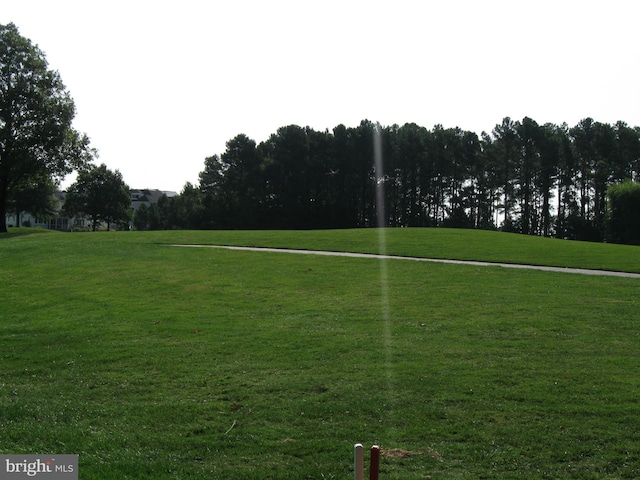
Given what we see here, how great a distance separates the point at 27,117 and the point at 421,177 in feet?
166

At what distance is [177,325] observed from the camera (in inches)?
488

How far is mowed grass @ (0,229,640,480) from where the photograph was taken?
20.0 ft

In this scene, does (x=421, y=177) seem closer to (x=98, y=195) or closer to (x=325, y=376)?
(x=98, y=195)

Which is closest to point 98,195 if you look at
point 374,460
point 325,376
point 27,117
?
point 27,117

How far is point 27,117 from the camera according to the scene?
164 feet

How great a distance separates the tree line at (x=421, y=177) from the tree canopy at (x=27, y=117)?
31.8m

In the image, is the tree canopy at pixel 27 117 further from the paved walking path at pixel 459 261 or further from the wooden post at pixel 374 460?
the wooden post at pixel 374 460

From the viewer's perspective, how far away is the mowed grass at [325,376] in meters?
6.10

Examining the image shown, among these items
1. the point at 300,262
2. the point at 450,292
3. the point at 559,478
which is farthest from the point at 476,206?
the point at 559,478

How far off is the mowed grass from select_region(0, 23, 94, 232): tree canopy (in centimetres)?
3583

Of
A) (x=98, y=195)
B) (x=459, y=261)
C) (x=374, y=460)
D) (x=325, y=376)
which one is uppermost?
(x=98, y=195)

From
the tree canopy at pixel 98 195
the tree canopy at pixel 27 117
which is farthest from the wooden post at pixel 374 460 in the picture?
the tree canopy at pixel 98 195

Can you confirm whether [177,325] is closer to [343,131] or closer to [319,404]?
[319,404]

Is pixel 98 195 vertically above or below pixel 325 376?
above
